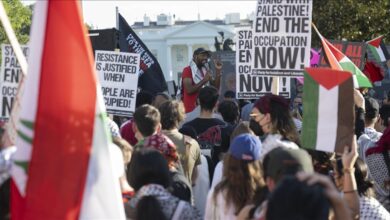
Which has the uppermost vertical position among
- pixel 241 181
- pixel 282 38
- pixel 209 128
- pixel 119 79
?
pixel 282 38

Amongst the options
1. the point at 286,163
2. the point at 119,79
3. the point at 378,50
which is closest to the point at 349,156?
the point at 286,163

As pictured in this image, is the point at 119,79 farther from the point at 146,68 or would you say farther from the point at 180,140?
the point at 180,140

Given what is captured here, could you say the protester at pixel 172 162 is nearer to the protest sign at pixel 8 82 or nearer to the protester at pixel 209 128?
the protest sign at pixel 8 82

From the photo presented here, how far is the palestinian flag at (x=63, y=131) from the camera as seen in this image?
4.08 metres

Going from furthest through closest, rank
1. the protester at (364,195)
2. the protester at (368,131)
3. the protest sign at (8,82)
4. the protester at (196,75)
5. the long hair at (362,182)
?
the protester at (196,75), the protester at (368,131), the protest sign at (8,82), the long hair at (362,182), the protester at (364,195)

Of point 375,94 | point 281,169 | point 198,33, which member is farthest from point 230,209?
point 198,33

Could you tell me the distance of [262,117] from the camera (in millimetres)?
5738

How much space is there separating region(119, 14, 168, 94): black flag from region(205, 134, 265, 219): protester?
19.0ft

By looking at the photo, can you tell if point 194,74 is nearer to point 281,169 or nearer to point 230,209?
point 230,209

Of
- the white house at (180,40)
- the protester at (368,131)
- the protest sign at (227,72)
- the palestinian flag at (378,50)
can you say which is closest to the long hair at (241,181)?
the protester at (368,131)

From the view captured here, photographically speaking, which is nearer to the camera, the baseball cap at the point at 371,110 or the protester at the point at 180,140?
the protester at the point at 180,140

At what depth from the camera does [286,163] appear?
4188 mm

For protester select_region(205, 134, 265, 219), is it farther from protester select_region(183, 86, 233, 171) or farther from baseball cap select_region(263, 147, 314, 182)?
protester select_region(183, 86, 233, 171)

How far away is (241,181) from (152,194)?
627 millimetres
